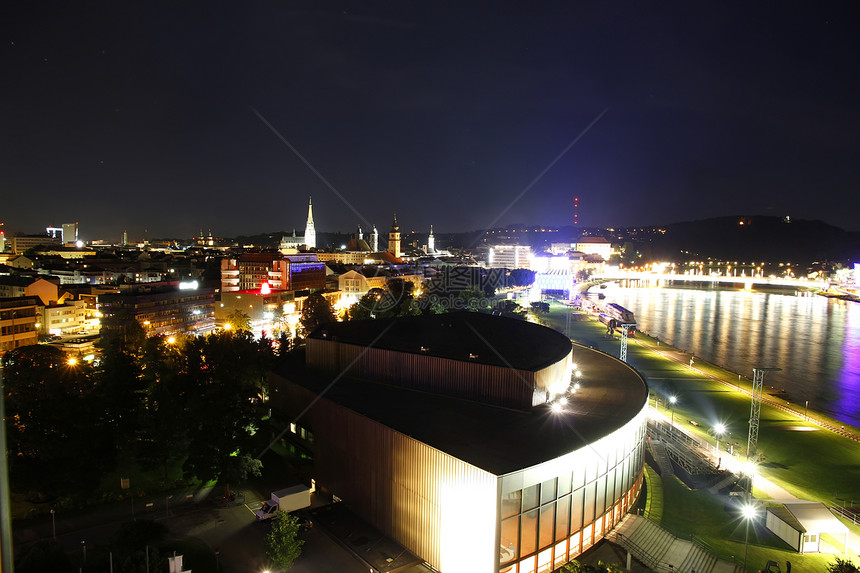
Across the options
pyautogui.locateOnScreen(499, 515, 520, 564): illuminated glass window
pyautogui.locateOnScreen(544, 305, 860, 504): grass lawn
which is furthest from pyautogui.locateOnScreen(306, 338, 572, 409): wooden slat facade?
pyautogui.locateOnScreen(544, 305, 860, 504): grass lawn

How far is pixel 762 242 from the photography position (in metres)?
104

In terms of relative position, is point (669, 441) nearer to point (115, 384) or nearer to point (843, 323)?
point (115, 384)

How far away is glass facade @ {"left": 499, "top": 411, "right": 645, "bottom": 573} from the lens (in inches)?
263

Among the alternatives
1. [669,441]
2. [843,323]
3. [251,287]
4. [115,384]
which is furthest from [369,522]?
[843,323]

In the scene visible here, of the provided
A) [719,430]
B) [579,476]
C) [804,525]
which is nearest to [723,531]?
[804,525]

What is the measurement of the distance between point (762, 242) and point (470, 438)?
119 metres

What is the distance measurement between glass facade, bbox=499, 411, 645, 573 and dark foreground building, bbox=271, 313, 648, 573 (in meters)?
0.02

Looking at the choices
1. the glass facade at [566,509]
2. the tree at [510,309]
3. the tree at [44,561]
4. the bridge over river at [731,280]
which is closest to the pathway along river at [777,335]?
the bridge over river at [731,280]

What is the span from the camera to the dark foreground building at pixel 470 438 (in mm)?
6766

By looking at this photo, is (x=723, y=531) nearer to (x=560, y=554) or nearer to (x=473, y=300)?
(x=560, y=554)

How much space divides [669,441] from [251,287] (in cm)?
3189

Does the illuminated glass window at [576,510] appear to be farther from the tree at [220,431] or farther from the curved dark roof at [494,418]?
the tree at [220,431]

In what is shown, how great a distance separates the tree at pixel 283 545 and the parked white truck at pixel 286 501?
148 cm

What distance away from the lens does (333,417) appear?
30.7ft
